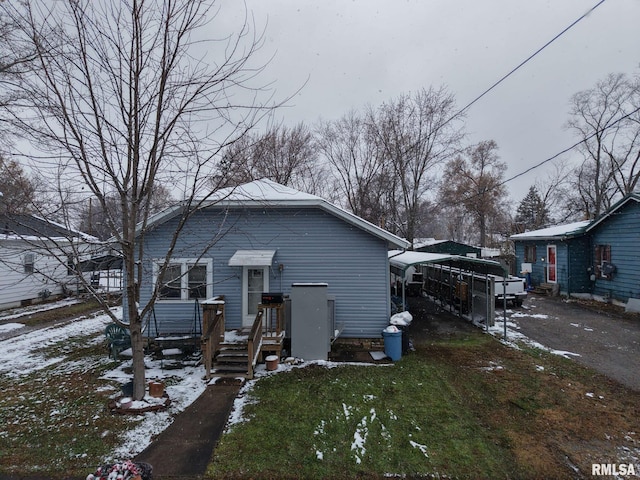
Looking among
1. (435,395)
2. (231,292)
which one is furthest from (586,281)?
(231,292)

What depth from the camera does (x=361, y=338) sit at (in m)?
8.81

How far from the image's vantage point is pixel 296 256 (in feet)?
29.6

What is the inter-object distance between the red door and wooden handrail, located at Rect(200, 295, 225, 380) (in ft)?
56.9

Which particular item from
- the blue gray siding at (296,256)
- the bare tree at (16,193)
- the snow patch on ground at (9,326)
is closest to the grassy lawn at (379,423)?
the blue gray siding at (296,256)

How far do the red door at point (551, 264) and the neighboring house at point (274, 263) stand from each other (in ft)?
43.5

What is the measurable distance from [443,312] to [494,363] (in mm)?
6131

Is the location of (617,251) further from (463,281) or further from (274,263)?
(274,263)

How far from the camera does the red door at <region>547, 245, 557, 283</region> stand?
1730 centimetres

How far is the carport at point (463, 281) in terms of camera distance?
973 cm

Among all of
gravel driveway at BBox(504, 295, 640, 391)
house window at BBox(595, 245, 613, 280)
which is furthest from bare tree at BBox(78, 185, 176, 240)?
house window at BBox(595, 245, 613, 280)

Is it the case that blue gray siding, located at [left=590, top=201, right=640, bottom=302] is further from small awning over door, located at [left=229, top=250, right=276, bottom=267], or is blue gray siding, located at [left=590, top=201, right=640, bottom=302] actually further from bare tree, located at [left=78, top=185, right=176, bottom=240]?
bare tree, located at [left=78, top=185, right=176, bottom=240]

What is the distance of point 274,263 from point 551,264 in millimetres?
16087

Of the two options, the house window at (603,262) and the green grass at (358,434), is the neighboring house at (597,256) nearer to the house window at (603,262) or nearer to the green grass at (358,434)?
the house window at (603,262)

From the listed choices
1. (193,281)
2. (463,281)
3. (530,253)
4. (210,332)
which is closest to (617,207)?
(530,253)
